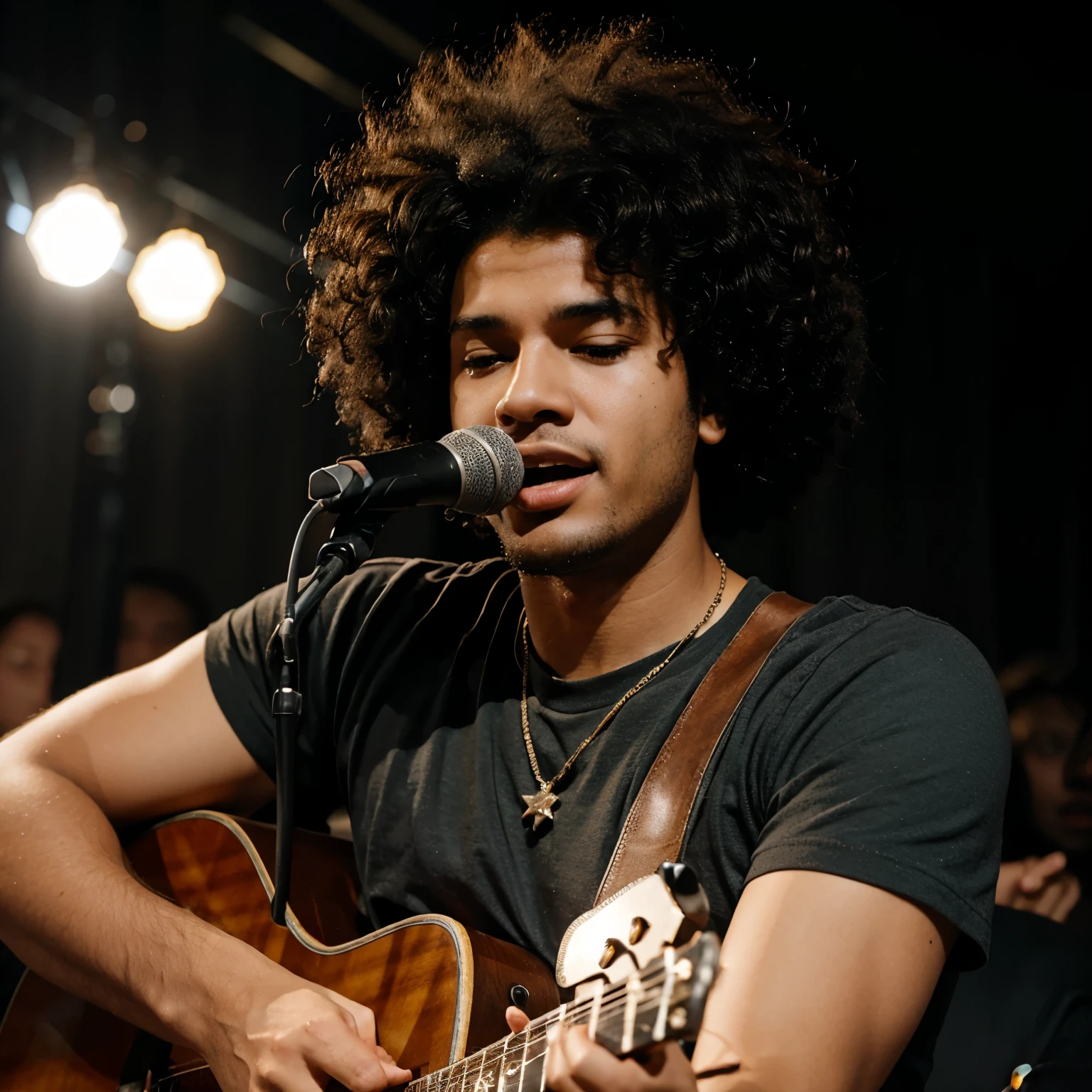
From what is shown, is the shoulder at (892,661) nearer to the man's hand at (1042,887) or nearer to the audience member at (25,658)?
the man's hand at (1042,887)

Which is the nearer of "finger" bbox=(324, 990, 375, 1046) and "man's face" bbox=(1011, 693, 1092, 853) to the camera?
"finger" bbox=(324, 990, 375, 1046)

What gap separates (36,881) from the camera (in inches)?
70.9

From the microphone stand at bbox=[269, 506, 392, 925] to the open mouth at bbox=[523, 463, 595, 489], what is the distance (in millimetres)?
351

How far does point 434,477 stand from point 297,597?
0.24m

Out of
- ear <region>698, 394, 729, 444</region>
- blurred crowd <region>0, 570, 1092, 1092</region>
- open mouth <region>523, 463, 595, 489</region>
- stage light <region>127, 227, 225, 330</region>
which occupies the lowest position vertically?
blurred crowd <region>0, 570, 1092, 1092</region>

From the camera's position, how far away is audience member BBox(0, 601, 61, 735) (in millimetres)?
3857

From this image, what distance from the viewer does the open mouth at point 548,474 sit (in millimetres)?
1736

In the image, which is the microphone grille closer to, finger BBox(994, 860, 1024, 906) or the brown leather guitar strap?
the brown leather guitar strap

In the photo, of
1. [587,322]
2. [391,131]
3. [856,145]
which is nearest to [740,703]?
[587,322]

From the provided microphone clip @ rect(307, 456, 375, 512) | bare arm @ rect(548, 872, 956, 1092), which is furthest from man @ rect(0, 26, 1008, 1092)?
microphone clip @ rect(307, 456, 375, 512)

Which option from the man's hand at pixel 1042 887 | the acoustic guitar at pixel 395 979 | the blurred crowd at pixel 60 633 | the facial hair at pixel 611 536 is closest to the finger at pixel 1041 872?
the man's hand at pixel 1042 887

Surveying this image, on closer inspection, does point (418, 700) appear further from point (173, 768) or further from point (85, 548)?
point (85, 548)

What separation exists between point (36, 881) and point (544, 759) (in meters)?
0.88

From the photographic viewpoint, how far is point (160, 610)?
4152 millimetres
